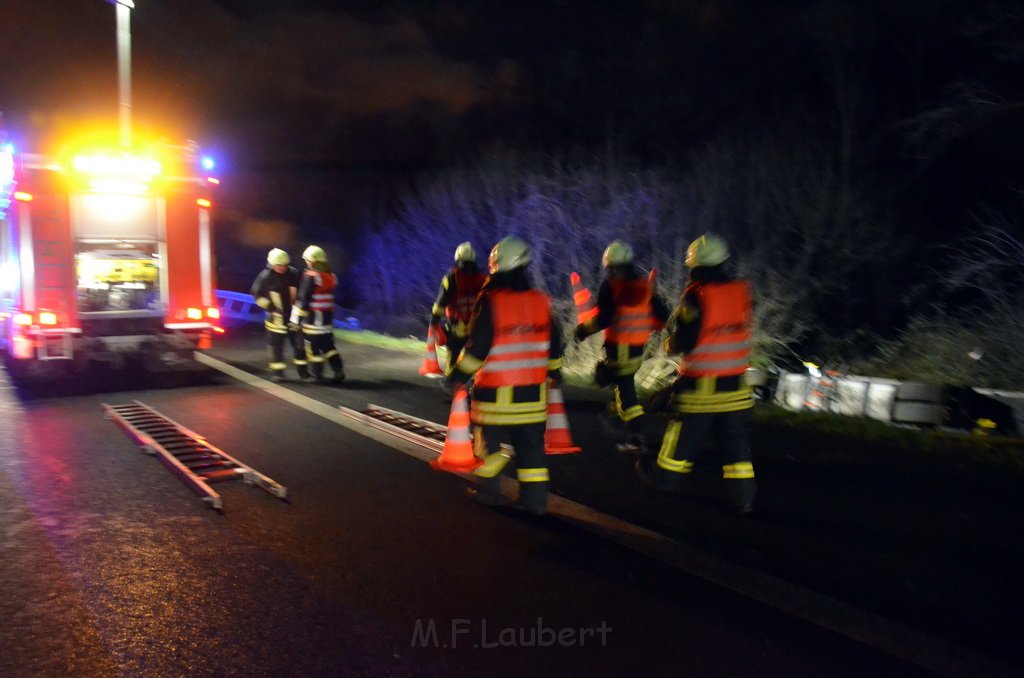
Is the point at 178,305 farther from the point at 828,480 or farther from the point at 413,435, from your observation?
the point at 828,480

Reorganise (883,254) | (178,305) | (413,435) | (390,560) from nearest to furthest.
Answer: (390,560) < (413,435) < (178,305) < (883,254)

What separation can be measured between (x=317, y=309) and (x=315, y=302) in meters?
0.09

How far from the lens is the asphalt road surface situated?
12.3 feet

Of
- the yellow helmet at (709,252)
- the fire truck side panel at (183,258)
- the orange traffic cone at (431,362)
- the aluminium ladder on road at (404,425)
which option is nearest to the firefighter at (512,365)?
the yellow helmet at (709,252)

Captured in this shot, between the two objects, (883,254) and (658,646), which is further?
(883,254)

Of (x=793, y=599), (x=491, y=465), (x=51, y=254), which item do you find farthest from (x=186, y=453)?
(x=793, y=599)

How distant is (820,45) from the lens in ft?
58.4

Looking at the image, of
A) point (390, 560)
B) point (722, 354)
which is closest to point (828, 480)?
point (722, 354)

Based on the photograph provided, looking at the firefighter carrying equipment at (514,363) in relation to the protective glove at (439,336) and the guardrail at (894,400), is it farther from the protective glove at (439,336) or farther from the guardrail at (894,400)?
the guardrail at (894,400)

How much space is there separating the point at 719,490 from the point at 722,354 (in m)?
1.25

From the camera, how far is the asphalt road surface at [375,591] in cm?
375

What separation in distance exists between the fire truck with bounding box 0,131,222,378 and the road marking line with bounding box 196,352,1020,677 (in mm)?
6993

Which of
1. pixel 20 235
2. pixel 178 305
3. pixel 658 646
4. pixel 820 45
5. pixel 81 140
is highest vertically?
pixel 820 45

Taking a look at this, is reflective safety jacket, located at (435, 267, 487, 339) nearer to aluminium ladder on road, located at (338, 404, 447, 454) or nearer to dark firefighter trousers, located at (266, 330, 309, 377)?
aluminium ladder on road, located at (338, 404, 447, 454)
